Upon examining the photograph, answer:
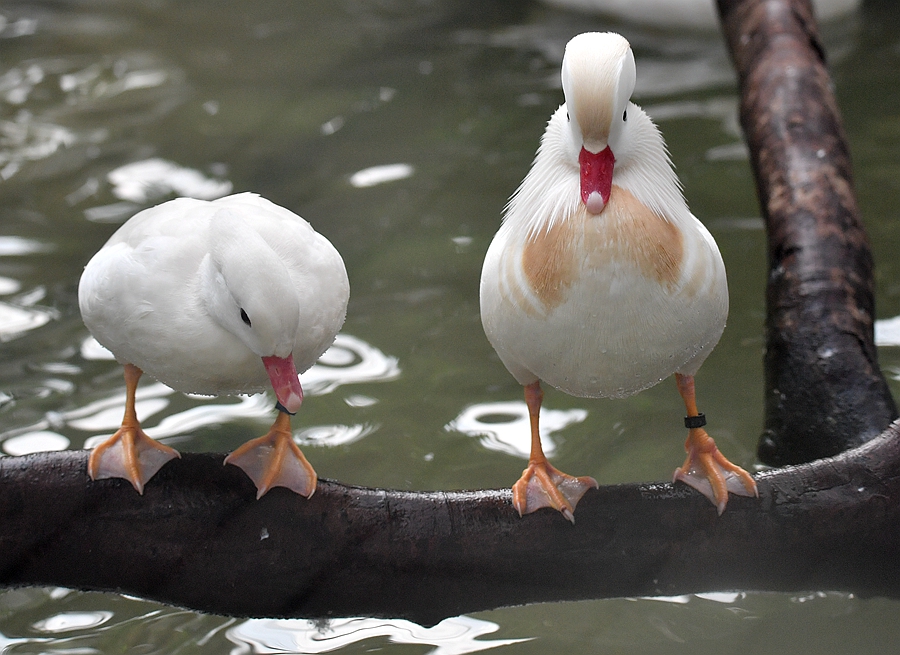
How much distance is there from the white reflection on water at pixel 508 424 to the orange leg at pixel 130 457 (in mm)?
1203

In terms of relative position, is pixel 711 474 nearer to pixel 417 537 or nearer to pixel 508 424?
pixel 417 537

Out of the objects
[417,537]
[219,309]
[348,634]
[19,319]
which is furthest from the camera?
[19,319]

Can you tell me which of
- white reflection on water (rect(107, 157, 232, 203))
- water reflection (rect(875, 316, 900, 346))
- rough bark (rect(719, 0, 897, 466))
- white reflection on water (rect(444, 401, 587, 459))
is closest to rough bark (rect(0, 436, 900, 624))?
rough bark (rect(719, 0, 897, 466))

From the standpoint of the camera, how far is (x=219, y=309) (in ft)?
7.09

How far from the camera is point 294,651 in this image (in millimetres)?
2588

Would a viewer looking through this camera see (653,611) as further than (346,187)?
No

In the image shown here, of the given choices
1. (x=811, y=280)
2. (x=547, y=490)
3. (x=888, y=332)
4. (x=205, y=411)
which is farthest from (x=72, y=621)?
(x=888, y=332)

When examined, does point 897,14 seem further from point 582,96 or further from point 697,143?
point 582,96

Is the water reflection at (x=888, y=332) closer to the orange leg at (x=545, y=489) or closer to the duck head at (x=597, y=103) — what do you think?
the orange leg at (x=545, y=489)

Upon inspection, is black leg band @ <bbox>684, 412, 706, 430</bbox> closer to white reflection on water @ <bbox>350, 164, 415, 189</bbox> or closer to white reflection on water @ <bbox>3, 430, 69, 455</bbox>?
white reflection on water @ <bbox>3, 430, 69, 455</bbox>

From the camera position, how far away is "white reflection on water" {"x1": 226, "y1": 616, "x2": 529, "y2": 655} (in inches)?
102

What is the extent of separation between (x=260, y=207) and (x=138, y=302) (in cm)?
37

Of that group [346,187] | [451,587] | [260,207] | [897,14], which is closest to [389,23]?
[346,187]

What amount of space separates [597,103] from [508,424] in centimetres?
167
